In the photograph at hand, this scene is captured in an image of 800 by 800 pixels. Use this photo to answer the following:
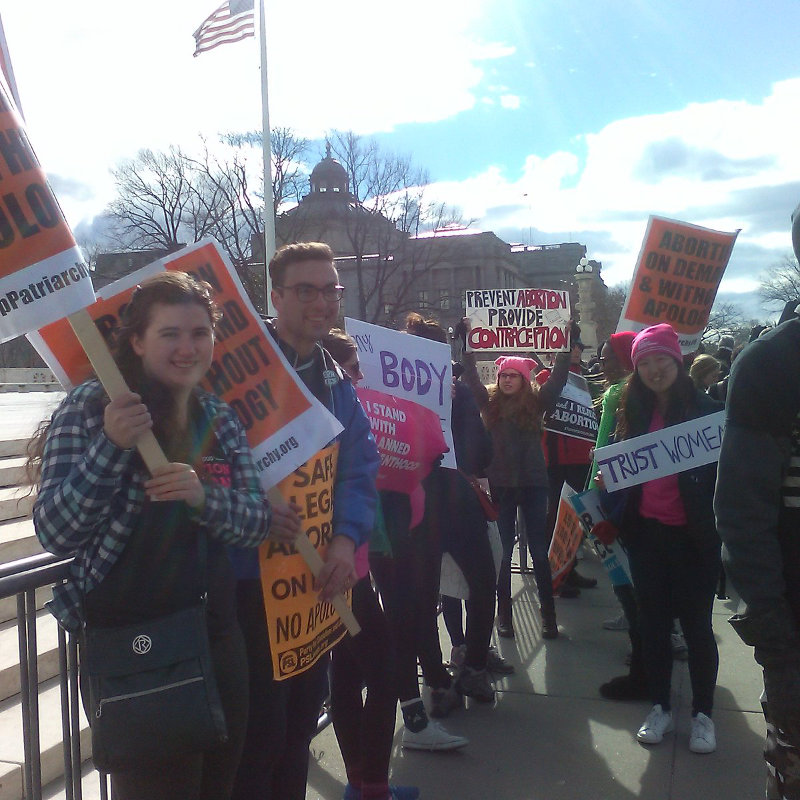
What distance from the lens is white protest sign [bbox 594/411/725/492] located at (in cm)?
403

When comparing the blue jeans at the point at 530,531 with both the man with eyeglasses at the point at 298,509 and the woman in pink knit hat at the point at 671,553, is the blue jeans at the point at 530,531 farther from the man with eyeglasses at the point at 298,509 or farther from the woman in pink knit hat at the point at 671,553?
the man with eyeglasses at the point at 298,509

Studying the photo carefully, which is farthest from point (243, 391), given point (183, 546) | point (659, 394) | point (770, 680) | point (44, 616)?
point (44, 616)

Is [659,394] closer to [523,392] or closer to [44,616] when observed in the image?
[523,392]

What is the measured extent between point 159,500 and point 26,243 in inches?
26.9

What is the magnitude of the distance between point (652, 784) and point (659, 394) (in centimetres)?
180

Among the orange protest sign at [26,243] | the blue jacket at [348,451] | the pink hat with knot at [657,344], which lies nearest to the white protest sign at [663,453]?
the pink hat with knot at [657,344]

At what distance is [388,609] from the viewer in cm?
383

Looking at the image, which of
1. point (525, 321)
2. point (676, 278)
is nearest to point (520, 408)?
point (676, 278)

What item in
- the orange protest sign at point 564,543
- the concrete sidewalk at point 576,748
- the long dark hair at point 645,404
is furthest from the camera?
the orange protest sign at point 564,543

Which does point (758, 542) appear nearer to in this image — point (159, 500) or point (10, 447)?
point (159, 500)

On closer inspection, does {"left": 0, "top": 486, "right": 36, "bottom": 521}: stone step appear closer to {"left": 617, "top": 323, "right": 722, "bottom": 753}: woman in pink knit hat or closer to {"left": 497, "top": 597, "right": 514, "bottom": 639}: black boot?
{"left": 497, "top": 597, "right": 514, "bottom": 639}: black boot

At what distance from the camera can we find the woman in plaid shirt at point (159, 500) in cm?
193

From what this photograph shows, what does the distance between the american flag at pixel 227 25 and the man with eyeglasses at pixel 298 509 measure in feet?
52.0

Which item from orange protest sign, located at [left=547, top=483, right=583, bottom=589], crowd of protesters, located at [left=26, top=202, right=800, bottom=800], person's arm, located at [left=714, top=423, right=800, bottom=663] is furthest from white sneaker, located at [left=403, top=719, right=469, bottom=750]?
person's arm, located at [left=714, top=423, right=800, bottom=663]
